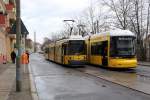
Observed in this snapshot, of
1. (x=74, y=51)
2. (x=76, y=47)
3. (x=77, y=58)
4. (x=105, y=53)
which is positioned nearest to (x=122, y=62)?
(x=105, y=53)

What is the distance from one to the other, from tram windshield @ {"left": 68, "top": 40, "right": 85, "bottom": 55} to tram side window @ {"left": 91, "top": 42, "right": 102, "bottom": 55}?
1.09 meters

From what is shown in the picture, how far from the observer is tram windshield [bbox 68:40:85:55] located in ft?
118

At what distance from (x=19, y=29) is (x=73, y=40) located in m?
20.7

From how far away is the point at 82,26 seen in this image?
279ft

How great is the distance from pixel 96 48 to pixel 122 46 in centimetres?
561

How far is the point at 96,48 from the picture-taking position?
35.8 metres

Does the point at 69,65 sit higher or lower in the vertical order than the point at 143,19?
lower

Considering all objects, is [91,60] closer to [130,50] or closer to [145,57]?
[130,50]

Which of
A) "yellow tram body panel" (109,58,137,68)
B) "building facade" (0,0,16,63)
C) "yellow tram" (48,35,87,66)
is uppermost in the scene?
"building facade" (0,0,16,63)

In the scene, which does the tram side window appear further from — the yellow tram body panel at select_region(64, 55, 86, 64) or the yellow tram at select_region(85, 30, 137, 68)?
the yellow tram at select_region(85, 30, 137, 68)

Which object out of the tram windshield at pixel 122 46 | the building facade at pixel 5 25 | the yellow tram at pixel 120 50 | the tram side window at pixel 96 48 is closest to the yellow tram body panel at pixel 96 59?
the tram side window at pixel 96 48

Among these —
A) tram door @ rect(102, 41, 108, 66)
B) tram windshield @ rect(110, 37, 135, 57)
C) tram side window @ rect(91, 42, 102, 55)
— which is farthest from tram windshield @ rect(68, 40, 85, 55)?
tram windshield @ rect(110, 37, 135, 57)

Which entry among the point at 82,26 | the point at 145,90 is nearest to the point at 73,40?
the point at 145,90

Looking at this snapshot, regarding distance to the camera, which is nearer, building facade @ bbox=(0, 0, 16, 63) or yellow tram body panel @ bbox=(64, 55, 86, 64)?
yellow tram body panel @ bbox=(64, 55, 86, 64)
